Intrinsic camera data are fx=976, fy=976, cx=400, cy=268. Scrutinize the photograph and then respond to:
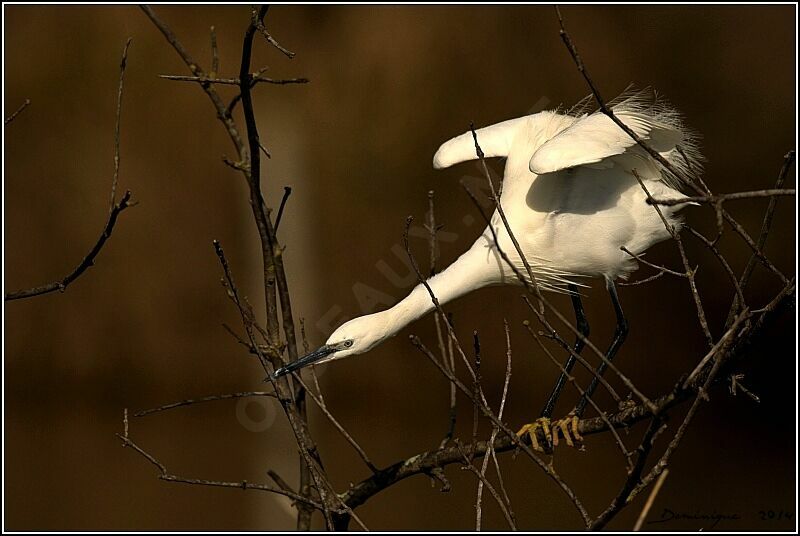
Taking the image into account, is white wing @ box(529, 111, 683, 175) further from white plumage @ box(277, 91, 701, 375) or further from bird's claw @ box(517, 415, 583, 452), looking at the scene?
bird's claw @ box(517, 415, 583, 452)

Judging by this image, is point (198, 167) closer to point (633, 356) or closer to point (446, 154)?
point (633, 356)

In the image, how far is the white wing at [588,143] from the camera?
1355mm

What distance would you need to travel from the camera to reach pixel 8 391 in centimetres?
358

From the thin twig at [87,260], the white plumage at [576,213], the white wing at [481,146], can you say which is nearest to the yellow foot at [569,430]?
the white plumage at [576,213]

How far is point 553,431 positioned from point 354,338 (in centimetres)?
34

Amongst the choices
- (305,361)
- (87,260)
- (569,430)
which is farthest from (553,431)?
(87,260)

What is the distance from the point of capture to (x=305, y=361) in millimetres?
1331

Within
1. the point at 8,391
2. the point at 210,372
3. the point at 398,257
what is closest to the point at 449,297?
the point at 398,257

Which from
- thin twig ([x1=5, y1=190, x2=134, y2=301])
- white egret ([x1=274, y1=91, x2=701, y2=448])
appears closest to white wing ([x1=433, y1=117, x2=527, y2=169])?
white egret ([x1=274, y1=91, x2=701, y2=448])

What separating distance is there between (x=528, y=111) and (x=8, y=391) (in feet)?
6.98

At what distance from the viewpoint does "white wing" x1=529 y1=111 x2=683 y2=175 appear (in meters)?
1.36

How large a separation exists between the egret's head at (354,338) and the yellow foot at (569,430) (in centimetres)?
30

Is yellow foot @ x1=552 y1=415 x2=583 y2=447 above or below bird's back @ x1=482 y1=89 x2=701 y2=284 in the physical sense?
below

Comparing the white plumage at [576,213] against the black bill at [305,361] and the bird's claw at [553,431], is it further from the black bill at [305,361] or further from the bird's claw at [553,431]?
the bird's claw at [553,431]
